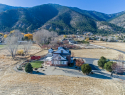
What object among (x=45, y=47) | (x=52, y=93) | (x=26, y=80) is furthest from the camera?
(x=45, y=47)

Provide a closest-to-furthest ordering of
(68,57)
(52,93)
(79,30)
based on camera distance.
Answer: (52,93), (68,57), (79,30)

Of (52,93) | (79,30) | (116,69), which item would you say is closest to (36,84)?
(52,93)

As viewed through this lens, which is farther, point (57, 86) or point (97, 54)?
point (97, 54)

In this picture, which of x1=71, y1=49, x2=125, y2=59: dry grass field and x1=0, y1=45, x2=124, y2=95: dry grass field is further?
x1=71, y1=49, x2=125, y2=59: dry grass field

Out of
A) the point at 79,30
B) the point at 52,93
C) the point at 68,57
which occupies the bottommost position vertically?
the point at 52,93

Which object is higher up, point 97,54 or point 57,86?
point 97,54

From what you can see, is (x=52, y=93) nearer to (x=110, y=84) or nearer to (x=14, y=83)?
(x=14, y=83)

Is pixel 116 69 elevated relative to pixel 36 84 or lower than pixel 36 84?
elevated

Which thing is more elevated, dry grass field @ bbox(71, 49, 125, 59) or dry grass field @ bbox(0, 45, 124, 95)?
dry grass field @ bbox(71, 49, 125, 59)

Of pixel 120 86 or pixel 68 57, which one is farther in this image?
pixel 68 57

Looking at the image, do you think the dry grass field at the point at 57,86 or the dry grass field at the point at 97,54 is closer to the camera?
the dry grass field at the point at 57,86

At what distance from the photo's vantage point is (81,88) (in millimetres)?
14164

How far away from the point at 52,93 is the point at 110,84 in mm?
11197

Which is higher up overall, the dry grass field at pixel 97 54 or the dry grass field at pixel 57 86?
the dry grass field at pixel 97 54
